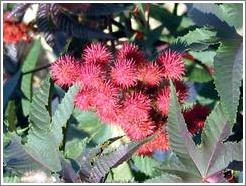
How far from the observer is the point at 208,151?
1.00 meters

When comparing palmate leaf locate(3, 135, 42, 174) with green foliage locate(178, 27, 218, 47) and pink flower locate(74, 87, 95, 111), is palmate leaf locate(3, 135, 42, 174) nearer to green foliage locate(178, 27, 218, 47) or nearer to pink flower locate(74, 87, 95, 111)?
pink flower locate(74, 87, 95, 111)

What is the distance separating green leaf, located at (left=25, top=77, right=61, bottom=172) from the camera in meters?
1.08

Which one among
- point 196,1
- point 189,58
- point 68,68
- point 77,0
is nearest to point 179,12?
point 189,58

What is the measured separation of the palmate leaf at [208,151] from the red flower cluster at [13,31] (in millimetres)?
887

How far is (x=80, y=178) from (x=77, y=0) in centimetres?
59

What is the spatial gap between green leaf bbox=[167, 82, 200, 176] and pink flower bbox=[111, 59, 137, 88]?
0.32ft

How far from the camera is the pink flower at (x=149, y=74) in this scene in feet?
3.38

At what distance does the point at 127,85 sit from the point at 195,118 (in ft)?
0.55

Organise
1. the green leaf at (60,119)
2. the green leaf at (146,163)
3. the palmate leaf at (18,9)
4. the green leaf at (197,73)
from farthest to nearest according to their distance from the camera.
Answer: the green leaf at (197,73)
the palmate leaf at (18,9)
the green leaf at (146,163)
the green leaf at (60,119)

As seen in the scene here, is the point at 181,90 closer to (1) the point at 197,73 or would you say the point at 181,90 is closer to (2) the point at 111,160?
(2) the point at 111,160

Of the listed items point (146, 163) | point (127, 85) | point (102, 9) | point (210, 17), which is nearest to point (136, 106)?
point (127, 85)

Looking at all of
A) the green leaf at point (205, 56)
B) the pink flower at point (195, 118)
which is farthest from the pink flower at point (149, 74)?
the green leaf at point (205, 56)

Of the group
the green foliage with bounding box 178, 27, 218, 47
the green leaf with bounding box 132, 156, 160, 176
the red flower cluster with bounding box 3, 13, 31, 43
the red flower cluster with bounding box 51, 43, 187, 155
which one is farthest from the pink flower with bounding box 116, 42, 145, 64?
the red flower cluster with bounding box 3, 13, 31, 43

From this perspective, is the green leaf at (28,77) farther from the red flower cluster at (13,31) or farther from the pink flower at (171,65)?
the pink flower at (171,65)
